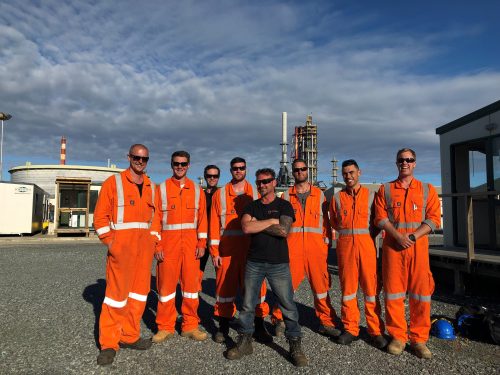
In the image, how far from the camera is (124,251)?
380 centimetres

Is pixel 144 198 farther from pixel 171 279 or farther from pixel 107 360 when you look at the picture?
pixel 107 360

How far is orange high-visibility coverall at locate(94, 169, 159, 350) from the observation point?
3.78 meters

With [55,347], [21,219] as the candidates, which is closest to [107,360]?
[55,347]

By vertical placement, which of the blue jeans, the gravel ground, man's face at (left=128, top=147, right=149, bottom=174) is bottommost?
the gravel ground

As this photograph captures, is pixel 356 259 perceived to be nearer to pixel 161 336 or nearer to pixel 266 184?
pixel 266 184

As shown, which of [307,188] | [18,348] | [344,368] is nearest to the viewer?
[344,368]

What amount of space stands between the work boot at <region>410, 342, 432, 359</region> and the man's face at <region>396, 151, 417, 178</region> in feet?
5.86

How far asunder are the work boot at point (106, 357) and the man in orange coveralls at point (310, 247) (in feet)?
6.17

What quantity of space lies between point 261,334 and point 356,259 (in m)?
1.39

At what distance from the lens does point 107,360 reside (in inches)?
142

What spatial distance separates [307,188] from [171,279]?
1.97m

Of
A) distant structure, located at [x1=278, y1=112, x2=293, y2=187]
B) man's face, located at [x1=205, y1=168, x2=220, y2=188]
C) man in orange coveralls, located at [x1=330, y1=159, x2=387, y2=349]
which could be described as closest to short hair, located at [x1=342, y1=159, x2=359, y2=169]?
man in orange coveralls, located at [x1=330, y1=159, x2=387, y2=349]

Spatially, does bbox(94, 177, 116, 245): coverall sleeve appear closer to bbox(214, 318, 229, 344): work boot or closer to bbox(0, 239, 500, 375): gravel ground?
bbox(0, 239, 500, 375): gravel ground

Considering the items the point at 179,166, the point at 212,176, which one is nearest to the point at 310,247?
the point at 212,176
